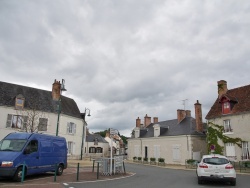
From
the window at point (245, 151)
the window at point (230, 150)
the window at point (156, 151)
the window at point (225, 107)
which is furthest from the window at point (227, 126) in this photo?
the window at point (156, 151)

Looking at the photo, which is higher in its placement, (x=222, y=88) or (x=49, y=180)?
(x=222, y=88)

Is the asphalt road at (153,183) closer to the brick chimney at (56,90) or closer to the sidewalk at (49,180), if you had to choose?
the sidewalk at (49,180)

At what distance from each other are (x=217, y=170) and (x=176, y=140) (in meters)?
21.2

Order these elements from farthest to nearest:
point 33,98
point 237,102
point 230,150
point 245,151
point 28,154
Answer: point 33,98 < point 237,102 < point 230,150 < point 245,151 < point 28,154

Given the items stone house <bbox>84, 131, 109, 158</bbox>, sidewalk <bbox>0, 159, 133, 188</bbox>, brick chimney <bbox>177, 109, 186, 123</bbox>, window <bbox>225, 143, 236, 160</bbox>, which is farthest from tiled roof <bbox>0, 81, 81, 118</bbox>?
stone house <bbox>84, 131, 109, 158</bbox>

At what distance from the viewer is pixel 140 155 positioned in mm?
39344

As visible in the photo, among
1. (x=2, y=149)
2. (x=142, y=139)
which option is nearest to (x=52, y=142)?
(x=2, y=149)

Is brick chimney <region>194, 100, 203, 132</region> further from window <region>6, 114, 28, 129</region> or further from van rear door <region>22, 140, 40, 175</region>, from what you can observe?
van rear door <region>22, 140, 40, 175</region>

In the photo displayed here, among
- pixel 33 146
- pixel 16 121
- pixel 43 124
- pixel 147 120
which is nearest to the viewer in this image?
pixel 33 146

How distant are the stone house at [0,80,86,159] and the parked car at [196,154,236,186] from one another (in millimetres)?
15077

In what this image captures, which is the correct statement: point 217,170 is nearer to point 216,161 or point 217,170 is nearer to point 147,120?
point 216,161

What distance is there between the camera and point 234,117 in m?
25.1

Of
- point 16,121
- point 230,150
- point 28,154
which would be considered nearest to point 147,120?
point 230,150

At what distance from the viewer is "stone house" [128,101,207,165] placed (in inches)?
1193
